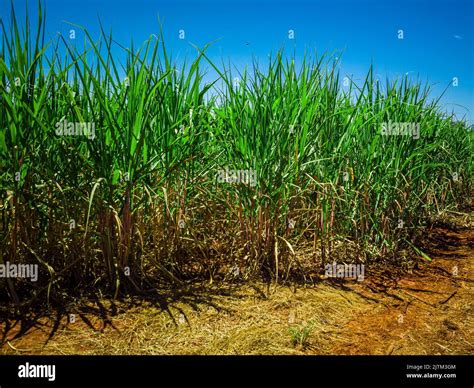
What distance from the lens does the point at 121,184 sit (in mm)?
2004

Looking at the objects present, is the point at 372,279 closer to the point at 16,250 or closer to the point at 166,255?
the point at 166,255

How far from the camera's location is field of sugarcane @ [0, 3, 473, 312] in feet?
→ 6.16

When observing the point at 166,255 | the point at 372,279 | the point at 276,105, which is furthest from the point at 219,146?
the point at 372,279

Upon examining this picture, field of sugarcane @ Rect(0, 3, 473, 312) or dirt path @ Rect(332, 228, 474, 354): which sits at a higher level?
field of sugarcane @ Rect(0, 3, 473, 312)

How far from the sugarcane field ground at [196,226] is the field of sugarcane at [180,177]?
1 centimetres

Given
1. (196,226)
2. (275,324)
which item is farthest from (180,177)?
(275,324)

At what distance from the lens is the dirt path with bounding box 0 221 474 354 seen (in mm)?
1710

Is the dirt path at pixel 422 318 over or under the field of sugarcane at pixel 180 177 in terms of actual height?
under

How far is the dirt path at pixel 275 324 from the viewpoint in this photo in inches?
67.3

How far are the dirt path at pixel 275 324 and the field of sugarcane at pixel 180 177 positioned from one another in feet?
0.54

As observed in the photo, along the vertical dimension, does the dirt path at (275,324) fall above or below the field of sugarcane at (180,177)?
below

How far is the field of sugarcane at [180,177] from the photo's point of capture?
1878 millimetres

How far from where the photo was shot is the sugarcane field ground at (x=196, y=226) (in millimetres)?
1800

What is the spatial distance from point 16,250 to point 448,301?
7.17ft
